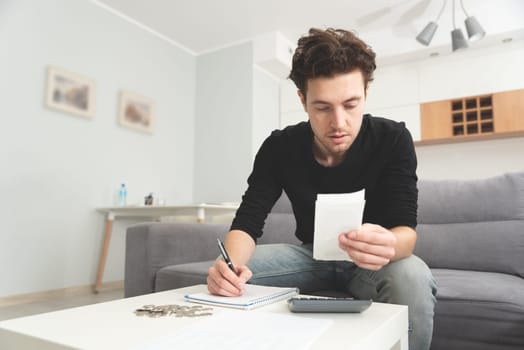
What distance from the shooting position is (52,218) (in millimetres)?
2994

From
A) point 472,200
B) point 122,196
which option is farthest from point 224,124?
point 472,200

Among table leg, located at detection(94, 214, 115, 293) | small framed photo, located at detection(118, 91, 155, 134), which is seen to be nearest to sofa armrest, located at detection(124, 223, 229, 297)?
table leg, located at detection(94, 214, 115, 293)

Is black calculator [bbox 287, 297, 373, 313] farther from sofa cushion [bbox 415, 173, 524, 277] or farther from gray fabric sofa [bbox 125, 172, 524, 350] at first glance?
sofa cushion [bbox 415, 173, 524, 277]

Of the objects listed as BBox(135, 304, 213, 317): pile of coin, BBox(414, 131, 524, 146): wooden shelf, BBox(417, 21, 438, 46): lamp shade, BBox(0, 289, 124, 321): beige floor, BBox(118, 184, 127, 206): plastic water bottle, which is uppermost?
BBox(417, 21, 438, 46): lamp shade

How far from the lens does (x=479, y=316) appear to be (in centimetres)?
113

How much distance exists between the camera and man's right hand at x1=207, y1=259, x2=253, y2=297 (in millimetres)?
848

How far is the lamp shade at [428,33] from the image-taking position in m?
3.34

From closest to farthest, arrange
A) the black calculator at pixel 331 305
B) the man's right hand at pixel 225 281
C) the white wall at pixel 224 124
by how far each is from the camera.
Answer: the black calculator at pixel 331 305 < the man's right hand at pixel 225 281 < the white wall at pixel 224 124

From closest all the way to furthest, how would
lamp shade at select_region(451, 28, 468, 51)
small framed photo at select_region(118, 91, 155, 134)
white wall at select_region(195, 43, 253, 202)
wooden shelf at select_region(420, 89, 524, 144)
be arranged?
lamp shade at select_region(451, 28, 468, 51)
wooden shelf at select_region(420, 89, 524, 144)
small framed photo at select_region(118, 91, 155, 134)
white wall at select_region(195, 43, 253, 202)

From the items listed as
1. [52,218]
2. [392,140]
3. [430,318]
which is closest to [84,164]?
[52,218]

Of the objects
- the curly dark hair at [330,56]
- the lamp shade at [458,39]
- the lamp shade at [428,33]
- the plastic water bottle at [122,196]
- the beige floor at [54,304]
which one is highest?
the lamp shade at [428,33]

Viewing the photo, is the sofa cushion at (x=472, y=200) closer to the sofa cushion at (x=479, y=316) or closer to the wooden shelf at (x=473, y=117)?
the sofa cushion at (x=479, y=316)

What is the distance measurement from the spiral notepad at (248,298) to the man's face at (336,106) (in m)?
0.41

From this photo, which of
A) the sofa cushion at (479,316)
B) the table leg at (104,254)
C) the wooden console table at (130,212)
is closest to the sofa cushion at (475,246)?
the sofa cushion at (479,316)
